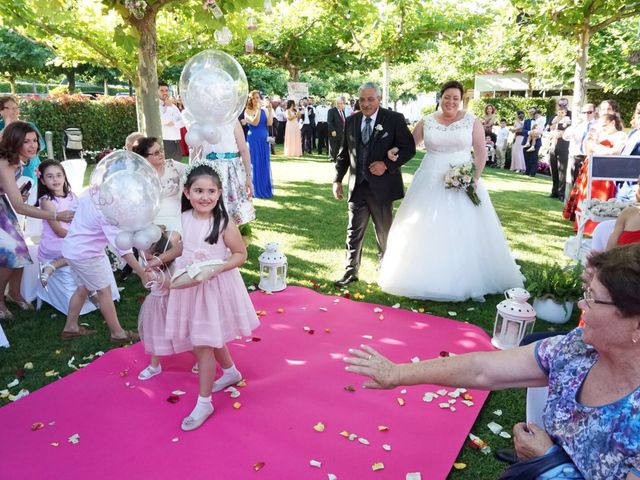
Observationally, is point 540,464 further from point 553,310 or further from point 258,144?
point 258,144

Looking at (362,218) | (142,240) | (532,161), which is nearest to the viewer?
(142,240)

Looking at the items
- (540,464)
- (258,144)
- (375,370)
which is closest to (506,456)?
(540,464)

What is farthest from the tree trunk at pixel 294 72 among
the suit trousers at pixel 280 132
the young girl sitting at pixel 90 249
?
→ the young girl sitting at pixel 90 249

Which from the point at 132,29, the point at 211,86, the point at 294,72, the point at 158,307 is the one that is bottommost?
the point at 158,307

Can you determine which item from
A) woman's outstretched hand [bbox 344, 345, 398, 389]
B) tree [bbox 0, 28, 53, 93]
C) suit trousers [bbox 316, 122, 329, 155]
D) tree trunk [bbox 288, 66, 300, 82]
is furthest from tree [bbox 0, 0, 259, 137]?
tree [bbox 0, 28, 53, 93]

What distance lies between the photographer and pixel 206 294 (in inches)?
122

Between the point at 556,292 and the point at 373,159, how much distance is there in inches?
86.2

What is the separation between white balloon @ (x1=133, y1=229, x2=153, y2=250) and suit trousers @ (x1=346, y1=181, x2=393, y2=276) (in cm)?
305

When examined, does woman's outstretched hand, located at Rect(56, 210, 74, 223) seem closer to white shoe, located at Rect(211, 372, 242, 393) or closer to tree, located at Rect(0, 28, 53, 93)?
white shoe, located at Rect(211, 372, 242, 393)

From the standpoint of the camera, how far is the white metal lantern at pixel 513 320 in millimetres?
4023

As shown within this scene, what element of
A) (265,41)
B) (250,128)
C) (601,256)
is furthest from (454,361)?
(265,41)

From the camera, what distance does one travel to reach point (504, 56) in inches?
1085

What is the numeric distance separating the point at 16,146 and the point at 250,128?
5.56 meters

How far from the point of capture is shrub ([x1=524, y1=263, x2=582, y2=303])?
461 centimetres
